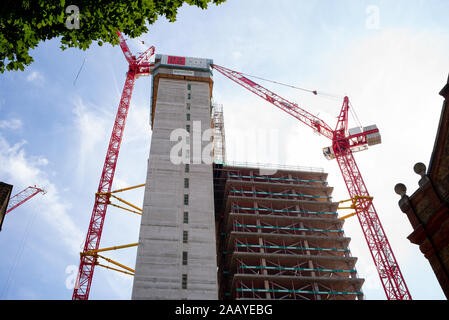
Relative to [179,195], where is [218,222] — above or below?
above

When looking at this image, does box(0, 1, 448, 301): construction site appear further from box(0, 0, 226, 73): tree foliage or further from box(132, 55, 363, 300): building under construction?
box(0, 0, 226, 73): tree foliage

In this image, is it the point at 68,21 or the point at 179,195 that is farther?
the point at 179,195

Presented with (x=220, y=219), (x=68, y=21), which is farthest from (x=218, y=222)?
(x=68, y=21)

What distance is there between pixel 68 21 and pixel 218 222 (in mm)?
67105

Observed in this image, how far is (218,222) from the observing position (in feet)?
271

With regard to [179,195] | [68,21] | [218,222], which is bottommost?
[68,21]

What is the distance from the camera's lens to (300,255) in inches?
2576

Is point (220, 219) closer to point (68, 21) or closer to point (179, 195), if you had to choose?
point (179, 195)

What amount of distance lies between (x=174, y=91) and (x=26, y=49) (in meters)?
63.2

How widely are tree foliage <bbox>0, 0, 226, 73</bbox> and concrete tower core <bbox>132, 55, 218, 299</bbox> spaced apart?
1548 inches

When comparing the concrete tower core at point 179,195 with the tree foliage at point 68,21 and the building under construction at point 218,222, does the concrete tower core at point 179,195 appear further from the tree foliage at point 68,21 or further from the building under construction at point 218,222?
the tree foliage at point 68,21

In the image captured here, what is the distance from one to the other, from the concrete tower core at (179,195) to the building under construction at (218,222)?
152mm

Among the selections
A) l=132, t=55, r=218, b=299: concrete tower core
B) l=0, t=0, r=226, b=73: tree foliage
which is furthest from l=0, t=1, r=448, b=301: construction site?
l=0, t=0, r=226, b=73: tree foliage
